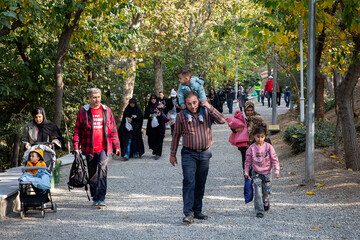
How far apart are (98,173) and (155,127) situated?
7160 millimetres

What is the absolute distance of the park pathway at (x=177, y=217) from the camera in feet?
21.2

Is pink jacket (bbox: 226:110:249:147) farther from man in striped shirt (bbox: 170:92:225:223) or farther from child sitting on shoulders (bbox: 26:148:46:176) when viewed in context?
child sitting on shoulders (bbox: 26:148:46:176)

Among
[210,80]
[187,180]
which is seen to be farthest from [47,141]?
[210,80]

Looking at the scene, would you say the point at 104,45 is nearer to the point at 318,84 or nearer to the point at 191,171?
the point at 318,84

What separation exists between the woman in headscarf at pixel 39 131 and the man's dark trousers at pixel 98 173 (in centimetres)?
88

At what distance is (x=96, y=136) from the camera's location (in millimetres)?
8156

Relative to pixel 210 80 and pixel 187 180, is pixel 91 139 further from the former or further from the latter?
pixel 210 80

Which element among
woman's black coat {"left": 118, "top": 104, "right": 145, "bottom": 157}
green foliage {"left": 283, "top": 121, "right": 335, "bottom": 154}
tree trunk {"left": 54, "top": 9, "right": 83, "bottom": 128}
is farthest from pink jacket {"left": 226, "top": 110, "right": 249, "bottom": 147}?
woman's black coat {"left": 118, "top": 104, "right": 145, "bottom": 157}

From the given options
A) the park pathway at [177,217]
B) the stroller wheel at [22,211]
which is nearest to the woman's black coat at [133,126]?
the park pathway at [177,217]

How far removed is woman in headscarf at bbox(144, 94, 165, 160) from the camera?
15.1 meters

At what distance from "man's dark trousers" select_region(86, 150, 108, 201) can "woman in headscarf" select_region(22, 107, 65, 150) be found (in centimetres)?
88

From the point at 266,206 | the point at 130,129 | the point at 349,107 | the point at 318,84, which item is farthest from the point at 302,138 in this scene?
the point at 266,206

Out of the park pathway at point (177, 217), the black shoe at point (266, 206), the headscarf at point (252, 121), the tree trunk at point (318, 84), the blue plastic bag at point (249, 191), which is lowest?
the park pathway at point (177, 217)

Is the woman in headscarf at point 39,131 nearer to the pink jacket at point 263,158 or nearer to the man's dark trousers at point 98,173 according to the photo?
the man's dark trousers at point 98,173
